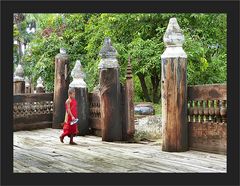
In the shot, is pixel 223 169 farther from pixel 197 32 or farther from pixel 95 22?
pixel 95 22

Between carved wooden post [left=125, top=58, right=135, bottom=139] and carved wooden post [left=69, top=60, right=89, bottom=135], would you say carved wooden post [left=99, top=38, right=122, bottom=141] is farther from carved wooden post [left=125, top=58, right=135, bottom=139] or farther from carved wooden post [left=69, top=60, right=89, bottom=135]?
carved wooden post [left=69, top=60, right=89, bottom=135]

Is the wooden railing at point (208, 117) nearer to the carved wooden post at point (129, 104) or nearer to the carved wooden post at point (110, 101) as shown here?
the carved wooden post at point (129, 104)

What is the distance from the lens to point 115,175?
420 centimetres

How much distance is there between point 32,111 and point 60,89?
94cm

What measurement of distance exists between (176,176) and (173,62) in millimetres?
2436

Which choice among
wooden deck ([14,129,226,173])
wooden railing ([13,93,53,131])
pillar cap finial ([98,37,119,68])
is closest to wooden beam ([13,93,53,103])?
wooden railing ([13,93,53,131])

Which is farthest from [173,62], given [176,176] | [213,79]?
[213,79]

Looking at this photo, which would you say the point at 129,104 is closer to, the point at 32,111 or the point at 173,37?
the point at 173,37

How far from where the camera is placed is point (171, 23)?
6453 mm

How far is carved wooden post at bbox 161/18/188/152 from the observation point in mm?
6250

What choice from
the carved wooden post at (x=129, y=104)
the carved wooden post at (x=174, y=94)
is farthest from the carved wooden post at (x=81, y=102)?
the carved wooden post at (x=174, y=94)

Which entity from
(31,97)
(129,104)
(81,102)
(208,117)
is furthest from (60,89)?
→ (208,117)

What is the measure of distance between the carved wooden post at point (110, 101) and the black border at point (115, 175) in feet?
11.3

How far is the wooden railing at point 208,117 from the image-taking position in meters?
5.87
